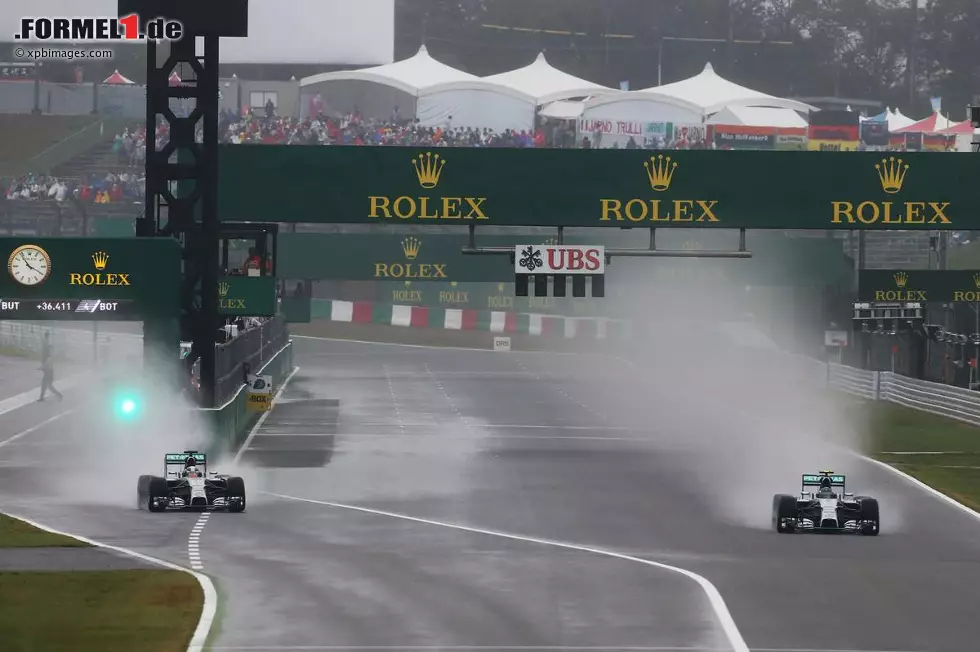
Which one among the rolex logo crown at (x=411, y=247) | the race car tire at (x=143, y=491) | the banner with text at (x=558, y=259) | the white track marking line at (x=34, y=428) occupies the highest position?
the rolex logo crown at (x=411, y=247)

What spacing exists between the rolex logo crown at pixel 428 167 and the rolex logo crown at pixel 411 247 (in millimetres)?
24464

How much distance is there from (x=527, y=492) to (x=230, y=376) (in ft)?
38.5

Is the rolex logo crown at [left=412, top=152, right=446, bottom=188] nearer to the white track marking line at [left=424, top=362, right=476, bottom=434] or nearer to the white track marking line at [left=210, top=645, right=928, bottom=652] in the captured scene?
the white track marking line at [left=424, top=362, right=476, bottom=434]

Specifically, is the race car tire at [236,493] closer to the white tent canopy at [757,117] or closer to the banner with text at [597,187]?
the banner with text at [597,187]

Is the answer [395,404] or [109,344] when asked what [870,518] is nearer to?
[395,404]

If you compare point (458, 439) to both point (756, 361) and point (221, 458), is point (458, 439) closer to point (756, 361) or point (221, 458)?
point (221, 458)

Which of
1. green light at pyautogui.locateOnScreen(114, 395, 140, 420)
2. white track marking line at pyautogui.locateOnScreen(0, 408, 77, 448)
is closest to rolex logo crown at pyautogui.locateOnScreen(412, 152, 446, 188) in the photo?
green light at pyautogui.locateOnScreen(114, 395, 140, 420)

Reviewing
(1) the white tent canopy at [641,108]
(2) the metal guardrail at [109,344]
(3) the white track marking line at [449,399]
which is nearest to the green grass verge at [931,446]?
(3) the white track marking line at [449,399]

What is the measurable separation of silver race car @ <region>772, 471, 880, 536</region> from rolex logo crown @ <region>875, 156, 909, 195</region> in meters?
11.2

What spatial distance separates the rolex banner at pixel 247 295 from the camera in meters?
39.3

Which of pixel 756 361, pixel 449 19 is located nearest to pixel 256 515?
pixel 756 361

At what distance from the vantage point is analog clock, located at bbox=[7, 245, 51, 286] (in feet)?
104

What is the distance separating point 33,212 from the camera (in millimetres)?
74062

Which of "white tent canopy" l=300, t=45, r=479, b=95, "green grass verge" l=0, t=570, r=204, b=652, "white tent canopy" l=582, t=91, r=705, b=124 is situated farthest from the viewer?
"white tent canopy" l=300, t=45, r=479, b=95
